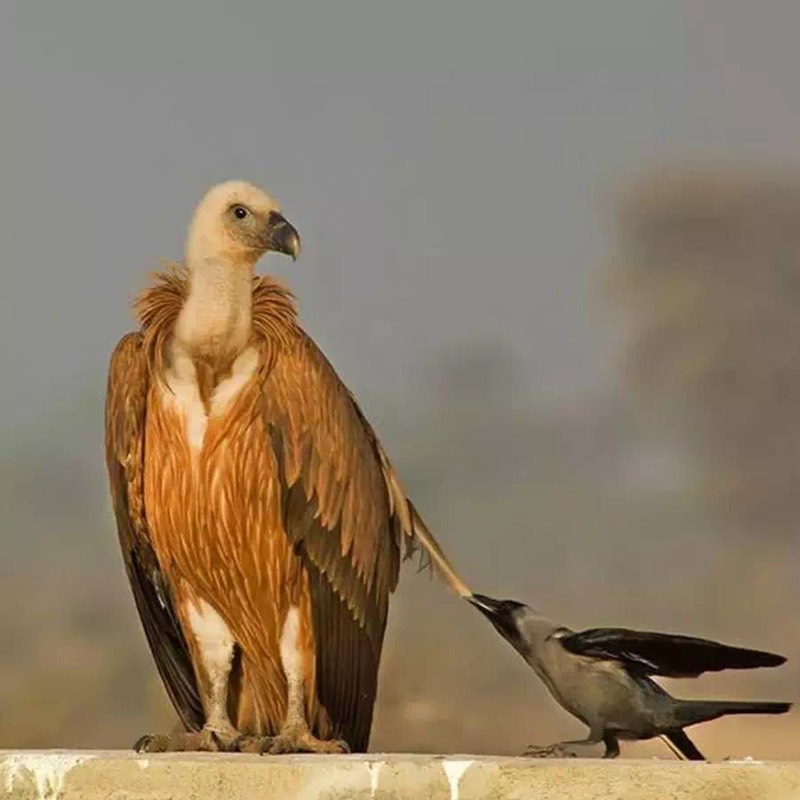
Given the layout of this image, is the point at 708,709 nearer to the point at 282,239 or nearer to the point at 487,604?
the point at 487,604

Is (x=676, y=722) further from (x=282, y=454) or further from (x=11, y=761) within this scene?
(x=11, y=761)

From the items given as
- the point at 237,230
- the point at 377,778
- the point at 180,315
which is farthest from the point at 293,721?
the point at 237,230

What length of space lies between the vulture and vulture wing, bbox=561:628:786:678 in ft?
1.03

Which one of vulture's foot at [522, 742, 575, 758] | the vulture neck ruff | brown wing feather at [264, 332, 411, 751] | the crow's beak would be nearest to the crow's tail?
vulture's foot at [522, 742, 575, 758]

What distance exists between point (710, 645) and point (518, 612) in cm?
28

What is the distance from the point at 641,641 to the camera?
252 centimetres

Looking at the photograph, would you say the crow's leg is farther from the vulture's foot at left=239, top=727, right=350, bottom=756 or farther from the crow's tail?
the vulture's foot at left=239, top=727, right=350, bottom=756

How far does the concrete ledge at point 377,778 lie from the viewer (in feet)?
7.18

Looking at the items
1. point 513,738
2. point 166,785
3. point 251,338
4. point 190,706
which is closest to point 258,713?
point 190,706

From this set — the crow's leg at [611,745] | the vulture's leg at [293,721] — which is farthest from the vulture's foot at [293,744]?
the crow's leg at [611,745]

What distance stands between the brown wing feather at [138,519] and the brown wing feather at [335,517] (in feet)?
0.65

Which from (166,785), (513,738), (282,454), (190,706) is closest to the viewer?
(166,785)

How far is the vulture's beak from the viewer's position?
A: 8.27 ft

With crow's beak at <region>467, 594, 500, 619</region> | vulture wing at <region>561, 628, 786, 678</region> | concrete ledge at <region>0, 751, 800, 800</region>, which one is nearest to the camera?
concrete ledge at <region>0, 751, 800, 800</region>
